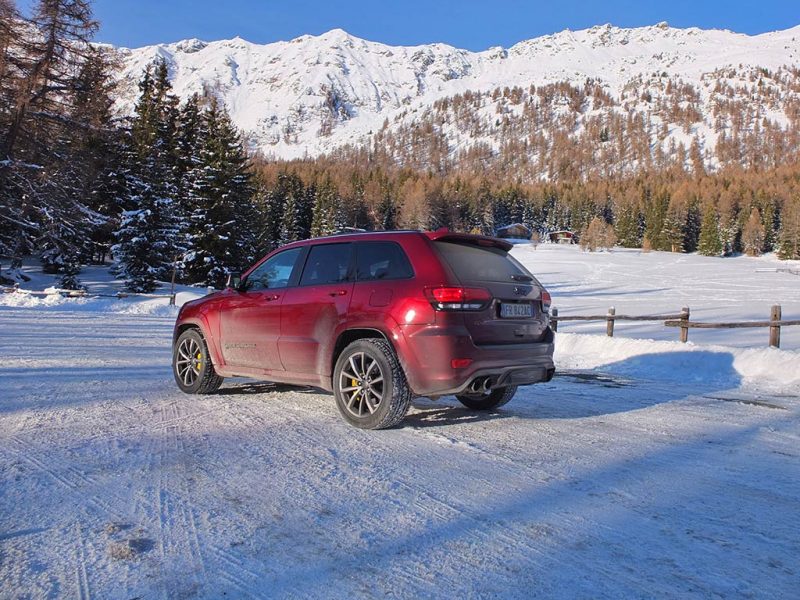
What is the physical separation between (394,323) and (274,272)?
191 centimetres

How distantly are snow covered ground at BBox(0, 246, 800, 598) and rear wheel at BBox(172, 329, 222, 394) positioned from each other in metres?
0.28

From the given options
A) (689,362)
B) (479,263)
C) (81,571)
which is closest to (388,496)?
(81,571)

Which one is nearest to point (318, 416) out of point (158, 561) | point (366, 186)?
point (158, 561)

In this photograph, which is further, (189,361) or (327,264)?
(189,361)

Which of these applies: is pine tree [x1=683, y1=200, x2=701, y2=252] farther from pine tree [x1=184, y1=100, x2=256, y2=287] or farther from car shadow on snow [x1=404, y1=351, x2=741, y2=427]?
car shadow on snow [x1=404, y1=351, x2=741, y2=427]

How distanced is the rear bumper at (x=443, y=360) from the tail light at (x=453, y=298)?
0.18m

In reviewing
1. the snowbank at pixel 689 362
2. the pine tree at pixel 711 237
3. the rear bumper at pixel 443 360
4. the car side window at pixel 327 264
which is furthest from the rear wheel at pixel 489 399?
the pine tree at pixel 711 237

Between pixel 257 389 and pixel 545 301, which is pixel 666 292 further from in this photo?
pixel 257 389

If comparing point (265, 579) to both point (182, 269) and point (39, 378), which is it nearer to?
point (39, 378)

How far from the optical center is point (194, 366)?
6238mm

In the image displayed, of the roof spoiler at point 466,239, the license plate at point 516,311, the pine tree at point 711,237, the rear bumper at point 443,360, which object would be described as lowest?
the rear bumper at point 443,360

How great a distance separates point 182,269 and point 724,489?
3189cm

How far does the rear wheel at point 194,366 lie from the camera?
19.9 ft

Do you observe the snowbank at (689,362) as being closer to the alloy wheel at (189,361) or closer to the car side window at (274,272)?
the car side window at (274,272)
